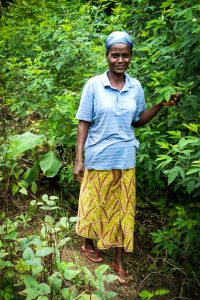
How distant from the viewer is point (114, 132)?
303 centimetres

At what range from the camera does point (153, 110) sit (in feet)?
10.3

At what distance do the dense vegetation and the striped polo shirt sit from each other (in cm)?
21

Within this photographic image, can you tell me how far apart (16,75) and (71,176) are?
1.55m

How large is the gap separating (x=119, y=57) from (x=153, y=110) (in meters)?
0.47

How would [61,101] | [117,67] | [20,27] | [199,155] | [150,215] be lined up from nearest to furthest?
[199,155]
[117,67]
[61,101]
[150,215]
[20,27]

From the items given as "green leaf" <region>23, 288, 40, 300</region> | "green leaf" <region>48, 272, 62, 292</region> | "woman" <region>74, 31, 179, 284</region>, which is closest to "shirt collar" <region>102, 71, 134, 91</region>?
"woman" <region>74, 31, 179, 284</region>

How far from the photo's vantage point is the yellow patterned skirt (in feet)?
10.4

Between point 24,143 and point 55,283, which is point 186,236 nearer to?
point 55,283

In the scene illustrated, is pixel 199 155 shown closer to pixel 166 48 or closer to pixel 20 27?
pixel 166 48

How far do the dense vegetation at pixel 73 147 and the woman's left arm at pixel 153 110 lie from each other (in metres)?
0.07

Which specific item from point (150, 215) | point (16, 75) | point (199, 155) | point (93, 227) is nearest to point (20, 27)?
point (16, 75)

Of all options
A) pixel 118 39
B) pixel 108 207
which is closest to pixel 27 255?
pixel 108 207

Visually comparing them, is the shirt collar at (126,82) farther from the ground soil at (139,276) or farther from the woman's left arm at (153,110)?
the ground soil at (139,276)

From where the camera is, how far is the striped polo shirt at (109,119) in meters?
2.99
